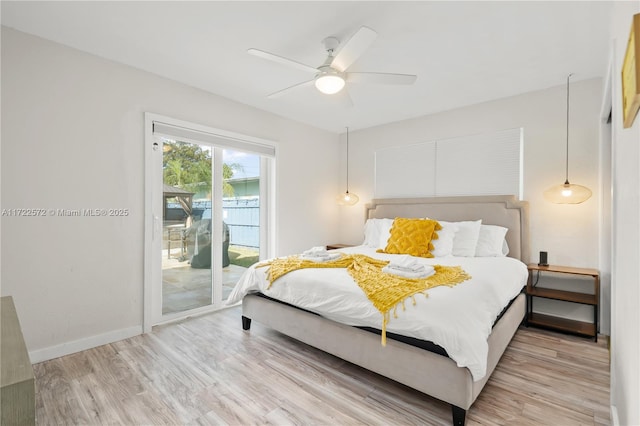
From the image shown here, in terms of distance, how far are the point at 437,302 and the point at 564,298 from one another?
202 cm

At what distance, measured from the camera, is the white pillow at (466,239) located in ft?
11.1

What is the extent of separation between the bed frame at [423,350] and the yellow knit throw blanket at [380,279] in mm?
192

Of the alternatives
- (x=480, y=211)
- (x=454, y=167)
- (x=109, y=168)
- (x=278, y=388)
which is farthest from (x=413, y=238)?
(x=109, y=168)

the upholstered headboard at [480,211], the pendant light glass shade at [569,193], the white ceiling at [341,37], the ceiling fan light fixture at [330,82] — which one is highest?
the white ceiling at [341,37]

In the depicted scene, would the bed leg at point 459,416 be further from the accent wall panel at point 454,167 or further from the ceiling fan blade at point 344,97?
→ the accent wall panel at point 454,167

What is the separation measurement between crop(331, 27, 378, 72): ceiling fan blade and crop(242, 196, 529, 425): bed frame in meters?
1.94

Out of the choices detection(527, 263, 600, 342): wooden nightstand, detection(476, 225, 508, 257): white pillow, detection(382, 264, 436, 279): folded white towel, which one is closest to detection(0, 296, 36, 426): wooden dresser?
detection(382, 264, 436, 279): folded white towel

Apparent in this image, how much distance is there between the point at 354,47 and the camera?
6.77 feet

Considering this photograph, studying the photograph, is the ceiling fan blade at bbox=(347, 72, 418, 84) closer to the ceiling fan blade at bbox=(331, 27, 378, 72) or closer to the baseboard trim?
the ceiling fan blade at bbox=(331, 27, 378, 72)

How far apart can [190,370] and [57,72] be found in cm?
264

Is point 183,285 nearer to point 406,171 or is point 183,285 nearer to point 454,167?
point 406,171

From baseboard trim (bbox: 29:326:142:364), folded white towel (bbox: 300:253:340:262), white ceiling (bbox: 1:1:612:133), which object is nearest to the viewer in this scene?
white ceiling (bbox: 1:1:612:133)

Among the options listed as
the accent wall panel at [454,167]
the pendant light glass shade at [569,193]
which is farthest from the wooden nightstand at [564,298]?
the accent wall panel at [454,167]

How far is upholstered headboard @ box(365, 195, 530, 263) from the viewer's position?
3461 mm
